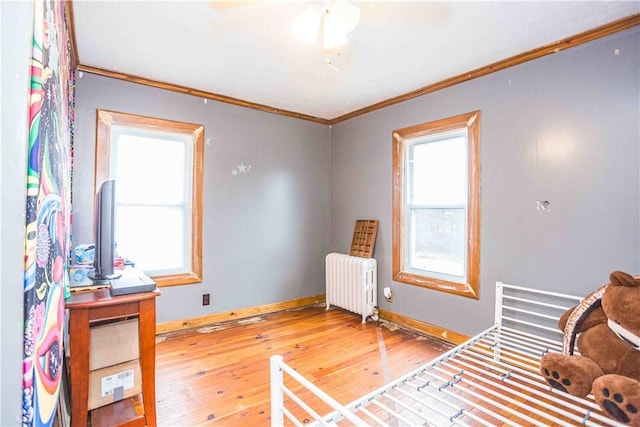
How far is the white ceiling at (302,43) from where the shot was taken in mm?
1911

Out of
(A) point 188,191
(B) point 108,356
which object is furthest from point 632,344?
(A) point 188,191

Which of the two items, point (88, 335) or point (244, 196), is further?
point (244, 196)

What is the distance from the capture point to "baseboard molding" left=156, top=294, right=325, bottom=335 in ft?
10.4

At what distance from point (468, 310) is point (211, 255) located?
2.58 meters

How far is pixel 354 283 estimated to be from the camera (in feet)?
11.7

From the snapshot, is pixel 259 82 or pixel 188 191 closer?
pixel 259 82

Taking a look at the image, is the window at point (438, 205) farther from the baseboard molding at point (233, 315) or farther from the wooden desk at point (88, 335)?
the wooden desk at point (88, 335)

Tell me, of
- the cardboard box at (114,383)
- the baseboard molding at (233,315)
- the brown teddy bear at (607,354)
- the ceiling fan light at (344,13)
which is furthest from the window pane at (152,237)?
the brown teddy bear at (607,354)

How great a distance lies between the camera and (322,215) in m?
Answer: 4.31

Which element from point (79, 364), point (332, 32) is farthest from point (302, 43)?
point (79, 364)

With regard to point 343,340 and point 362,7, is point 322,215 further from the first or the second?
point 362,7

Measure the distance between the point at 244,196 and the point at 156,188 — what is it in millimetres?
902

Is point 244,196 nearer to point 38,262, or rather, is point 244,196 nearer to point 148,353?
point 148,353

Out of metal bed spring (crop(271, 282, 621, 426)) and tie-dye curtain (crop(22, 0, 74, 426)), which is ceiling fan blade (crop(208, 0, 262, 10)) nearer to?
tie-dye curtain (crop(22, 0, 74, 426))
